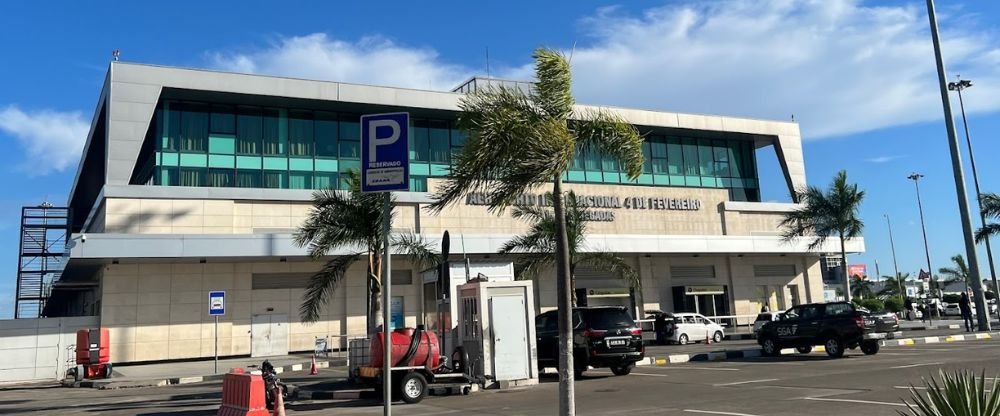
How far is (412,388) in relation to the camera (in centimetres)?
1423

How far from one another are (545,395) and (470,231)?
22979 millimetres

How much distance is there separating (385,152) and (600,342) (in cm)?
1232

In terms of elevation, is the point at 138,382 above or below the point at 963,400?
below

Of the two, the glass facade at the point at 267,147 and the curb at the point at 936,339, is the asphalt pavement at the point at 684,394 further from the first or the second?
the glass facade at the point at 267,147

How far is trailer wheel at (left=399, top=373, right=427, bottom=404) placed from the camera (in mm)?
14102

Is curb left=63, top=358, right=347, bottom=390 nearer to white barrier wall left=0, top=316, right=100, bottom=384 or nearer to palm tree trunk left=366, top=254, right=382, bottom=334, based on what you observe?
palm tree trunk left=366, top=254, right=382, bottom=334

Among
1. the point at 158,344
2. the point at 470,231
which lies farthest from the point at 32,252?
the point at 470,231

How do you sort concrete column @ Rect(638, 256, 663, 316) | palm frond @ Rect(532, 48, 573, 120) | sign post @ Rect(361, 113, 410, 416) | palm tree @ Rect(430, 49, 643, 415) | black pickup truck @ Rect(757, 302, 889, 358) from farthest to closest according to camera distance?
concrete column @ Rect(638, 256, 663, 316), black pickup truck @ Rect(757, 302, 889, 358), palm frond @ Rect(532, 48, 573, 120), palm tree @ Rect(430, 49, 643, 415), sign post @ Rect(361, 113, 410, 416)

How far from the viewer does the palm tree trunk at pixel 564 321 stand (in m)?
7.57

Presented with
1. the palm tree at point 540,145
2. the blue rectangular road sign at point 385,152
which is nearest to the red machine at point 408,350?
the palm tree at point 540,145

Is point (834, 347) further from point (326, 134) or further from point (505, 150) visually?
point (326, 134)

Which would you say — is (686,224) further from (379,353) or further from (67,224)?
(67,224)

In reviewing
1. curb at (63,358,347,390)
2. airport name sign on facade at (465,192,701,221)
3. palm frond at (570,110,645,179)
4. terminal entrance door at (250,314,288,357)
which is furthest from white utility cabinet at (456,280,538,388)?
airport name sign on facade at (465,192,701,221)

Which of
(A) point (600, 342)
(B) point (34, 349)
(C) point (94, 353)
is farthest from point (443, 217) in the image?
(A) point (600, 342)
